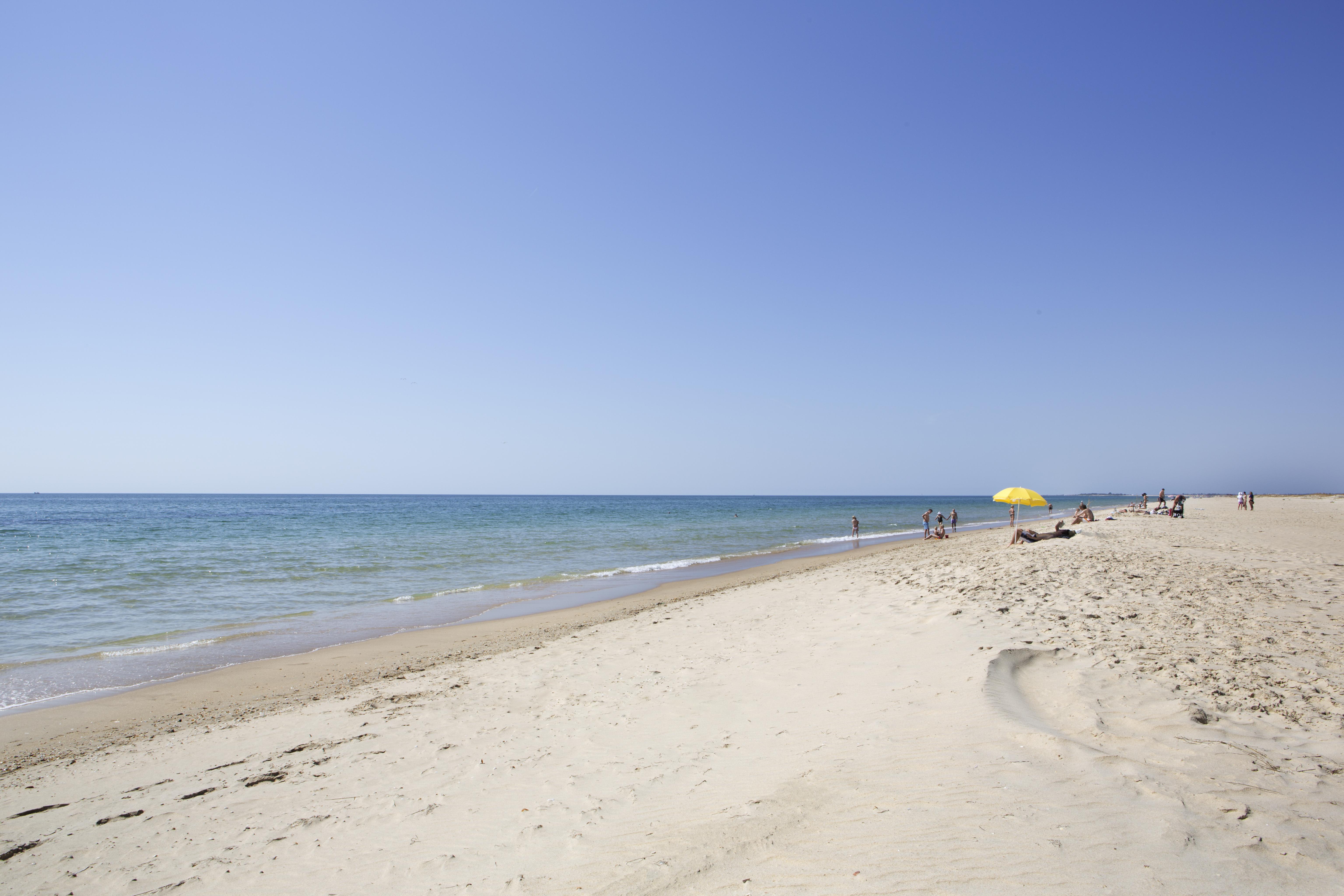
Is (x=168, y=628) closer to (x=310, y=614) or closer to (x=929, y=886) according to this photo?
(x=310, y=614)

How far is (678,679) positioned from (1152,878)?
512 centimetres

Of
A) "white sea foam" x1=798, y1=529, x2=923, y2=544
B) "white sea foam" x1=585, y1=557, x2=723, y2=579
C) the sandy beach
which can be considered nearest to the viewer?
the sandy beach

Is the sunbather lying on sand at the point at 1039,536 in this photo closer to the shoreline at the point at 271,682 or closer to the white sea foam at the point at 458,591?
the shoreline at the point at 271,682

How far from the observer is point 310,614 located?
14.5 metres

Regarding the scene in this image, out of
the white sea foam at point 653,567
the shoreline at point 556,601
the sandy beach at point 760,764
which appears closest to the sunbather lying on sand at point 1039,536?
the shoreline at point 556,601

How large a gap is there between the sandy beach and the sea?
2.50 m

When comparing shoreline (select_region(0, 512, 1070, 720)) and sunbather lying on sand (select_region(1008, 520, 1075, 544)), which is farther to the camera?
sunbather lying on sand (select_region(1008, 520, 1075, 544))

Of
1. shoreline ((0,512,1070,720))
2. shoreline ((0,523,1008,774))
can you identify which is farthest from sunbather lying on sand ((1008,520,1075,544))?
shoreline ((0,523,1008,774))

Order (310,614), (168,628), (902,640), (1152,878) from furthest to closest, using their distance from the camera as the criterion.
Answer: (310,614), (168,628), (902,640), (1152,878)

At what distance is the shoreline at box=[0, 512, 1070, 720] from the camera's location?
352 inches

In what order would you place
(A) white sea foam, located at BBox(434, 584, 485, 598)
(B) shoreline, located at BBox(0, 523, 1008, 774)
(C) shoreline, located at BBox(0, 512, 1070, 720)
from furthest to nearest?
(A) white sea foam, located at BBox(434, 584, 485, 598) → (C) shoreline, located at BBox(0, 512, 1070, 720) → (B) shoreline, located at BBox(0, 523, 1008, 774)

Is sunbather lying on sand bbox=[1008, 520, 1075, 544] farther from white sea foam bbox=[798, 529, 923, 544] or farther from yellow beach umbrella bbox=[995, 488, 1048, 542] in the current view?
white sea foam bbox=[798, 529, 923, 544]

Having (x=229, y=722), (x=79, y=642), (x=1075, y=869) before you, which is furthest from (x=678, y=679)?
(x=79, y=642)

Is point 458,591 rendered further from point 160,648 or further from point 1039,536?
point 1039,536
